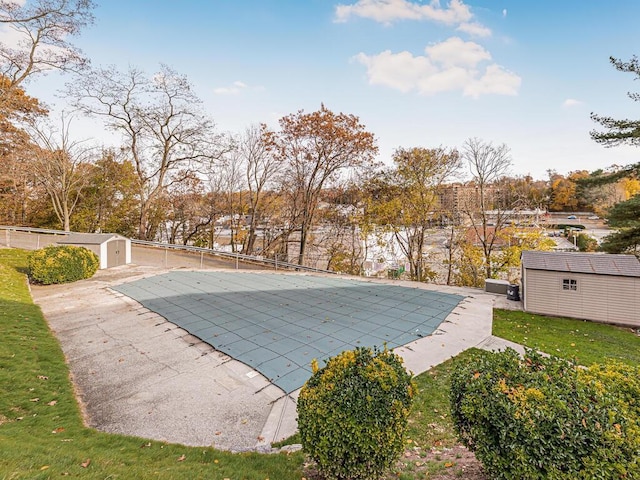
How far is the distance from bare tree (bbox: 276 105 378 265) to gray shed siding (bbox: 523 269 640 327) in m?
11.5

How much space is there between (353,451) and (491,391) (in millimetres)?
1230

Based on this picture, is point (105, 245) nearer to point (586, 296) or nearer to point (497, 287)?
Answer: point (497, 287)

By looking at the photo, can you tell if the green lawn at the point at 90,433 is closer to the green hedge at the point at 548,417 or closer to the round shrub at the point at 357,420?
the round shrub at the point at 357,420

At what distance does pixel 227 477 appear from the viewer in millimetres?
2697

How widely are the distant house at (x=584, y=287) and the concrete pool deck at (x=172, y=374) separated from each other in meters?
1.74

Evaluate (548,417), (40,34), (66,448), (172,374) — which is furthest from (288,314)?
(40,34)

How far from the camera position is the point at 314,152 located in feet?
58.1

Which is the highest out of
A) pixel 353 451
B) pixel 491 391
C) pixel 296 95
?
pixel 296 95

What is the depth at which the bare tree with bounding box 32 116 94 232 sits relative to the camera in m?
16.9

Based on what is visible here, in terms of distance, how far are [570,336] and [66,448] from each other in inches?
378

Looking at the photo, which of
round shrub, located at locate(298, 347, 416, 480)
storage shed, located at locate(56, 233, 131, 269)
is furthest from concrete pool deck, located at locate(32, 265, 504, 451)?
storage shed, located at locate(56, 233, 131, 269)

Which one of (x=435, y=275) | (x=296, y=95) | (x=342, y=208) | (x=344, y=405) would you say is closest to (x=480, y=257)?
(x=435, y=275)

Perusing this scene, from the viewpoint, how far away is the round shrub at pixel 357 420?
247 cm

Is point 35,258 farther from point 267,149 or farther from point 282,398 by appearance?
point 267,149
